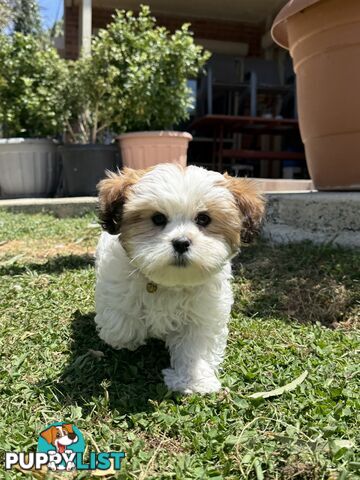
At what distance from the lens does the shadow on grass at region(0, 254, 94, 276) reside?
14.4 feet

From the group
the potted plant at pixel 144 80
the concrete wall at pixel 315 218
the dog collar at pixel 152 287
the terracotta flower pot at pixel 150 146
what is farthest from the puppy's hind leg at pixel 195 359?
the potted plant at pixel 144 80

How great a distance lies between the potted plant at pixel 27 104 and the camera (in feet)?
28.0

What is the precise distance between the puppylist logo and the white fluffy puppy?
623 mm

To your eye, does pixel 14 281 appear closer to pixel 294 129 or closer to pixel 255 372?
pixel 255 372

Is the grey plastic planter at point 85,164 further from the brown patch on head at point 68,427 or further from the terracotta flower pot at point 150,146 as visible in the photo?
the brown patch on head at point 68,427

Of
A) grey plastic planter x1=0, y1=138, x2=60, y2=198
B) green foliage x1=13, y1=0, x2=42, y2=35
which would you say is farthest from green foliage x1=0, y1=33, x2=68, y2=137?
green foliage x1=13, y1=0, x2=42, y2=35

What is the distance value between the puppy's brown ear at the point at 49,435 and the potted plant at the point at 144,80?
6271 mm

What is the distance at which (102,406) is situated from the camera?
2361 mm

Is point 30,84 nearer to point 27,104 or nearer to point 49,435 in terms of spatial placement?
point 27,104

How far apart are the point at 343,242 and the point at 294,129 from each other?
7.69 meters

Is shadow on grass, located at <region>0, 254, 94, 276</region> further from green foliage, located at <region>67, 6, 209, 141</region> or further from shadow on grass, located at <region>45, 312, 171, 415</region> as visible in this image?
green foliage, located at <region>67, 6, 209, 141</region>

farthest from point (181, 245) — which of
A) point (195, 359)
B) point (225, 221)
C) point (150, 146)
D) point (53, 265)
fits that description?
point (150, 146)

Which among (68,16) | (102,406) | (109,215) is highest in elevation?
(68,16)

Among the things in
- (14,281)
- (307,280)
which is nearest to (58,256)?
(14,281)
